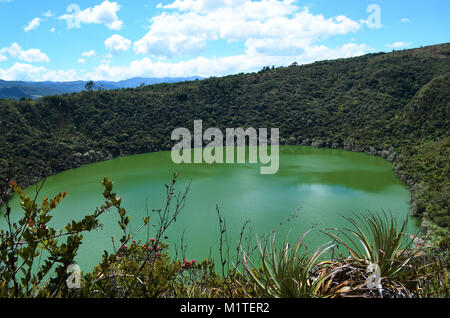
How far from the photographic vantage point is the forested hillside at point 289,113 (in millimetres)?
20562

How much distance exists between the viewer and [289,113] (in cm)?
3344

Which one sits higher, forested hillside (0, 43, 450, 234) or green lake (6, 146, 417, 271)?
forested hillside (0, 43, 450, 234)

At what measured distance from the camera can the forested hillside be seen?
20.6 metres

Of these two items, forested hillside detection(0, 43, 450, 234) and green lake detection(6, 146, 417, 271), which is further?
forested hillside detection(0, 43, 450, 234)

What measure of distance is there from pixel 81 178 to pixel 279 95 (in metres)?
24.3

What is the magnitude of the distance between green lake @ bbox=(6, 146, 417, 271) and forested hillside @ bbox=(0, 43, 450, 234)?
67.4 inches

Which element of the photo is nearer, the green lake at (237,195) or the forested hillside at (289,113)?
the green lake at (237,195)

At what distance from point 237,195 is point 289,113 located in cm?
2065

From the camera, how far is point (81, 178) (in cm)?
1967

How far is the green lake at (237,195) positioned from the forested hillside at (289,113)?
1.71m
